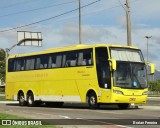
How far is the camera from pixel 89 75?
85.9 feet

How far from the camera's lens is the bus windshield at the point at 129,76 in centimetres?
2500

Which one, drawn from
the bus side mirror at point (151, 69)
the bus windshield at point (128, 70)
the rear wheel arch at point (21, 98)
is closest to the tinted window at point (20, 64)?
the rear wheel arch at point (21, 98)

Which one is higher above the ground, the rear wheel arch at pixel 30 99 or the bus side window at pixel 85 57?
the bus side window at pixel 85 57

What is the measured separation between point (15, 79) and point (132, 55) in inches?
432

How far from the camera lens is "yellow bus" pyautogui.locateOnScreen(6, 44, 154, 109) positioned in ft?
82.2

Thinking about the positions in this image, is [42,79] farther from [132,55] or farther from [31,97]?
[132,55]

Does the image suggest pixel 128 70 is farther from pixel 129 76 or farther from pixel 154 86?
pixel 154 86

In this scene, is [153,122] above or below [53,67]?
below

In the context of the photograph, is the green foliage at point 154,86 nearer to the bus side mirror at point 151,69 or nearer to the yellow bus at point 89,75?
the yellow bus at point 89,75

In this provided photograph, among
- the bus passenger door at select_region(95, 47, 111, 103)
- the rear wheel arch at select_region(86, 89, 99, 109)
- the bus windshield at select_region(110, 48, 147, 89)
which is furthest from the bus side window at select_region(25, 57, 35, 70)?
the bus windshield at select_region(110, 48, 147, 89)

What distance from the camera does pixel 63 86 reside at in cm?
2869

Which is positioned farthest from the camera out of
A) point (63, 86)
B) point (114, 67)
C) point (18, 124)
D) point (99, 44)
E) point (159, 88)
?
point (159, 88)

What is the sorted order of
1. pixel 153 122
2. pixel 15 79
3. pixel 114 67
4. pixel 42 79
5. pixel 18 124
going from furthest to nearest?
1. pixel 15 79
2. pixel 42 79
3. pixel 114 67
4. pixel 153 122
5. pixel 18 124

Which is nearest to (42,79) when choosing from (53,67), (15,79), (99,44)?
(53,67)
